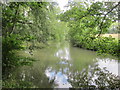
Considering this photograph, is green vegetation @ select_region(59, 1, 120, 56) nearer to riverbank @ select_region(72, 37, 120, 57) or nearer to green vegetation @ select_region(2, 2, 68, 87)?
riverbank @ select_region(72, 37, 120, 57)

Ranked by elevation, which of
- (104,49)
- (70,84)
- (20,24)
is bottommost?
(70,84)

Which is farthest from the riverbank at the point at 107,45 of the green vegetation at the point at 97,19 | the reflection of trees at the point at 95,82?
the reflection of trees at the point at 95,82

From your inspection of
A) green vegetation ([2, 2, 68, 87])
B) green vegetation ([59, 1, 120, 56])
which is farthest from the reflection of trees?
green vegetation ([2, 2, 68, 87])

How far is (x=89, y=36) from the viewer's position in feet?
8.83

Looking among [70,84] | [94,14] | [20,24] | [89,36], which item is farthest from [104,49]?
[20,24]

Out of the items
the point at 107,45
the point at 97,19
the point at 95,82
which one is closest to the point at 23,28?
the point at 97,19

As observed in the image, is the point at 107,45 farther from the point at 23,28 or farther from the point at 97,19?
the point at 23,28

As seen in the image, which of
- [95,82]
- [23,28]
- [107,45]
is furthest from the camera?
[23,28]

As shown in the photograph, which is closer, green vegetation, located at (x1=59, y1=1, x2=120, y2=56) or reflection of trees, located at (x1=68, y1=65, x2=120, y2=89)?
green vegetation, located at (x1=59, y1=1, x2=120, y2=56)

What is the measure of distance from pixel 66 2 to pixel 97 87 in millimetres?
2409

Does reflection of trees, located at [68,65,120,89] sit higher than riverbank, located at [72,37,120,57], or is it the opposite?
riverbank, located at [72,37,120,57]

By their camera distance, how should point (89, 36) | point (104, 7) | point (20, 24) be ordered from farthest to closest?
point (20, 24)
point (89, 36)
point (104, 7)

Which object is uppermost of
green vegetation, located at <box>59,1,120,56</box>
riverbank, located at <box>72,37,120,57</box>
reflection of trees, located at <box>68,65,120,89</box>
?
green vegetation, located at <box>59,1,120,56</box>

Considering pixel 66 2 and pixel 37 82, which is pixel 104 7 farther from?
pixel 37 82
